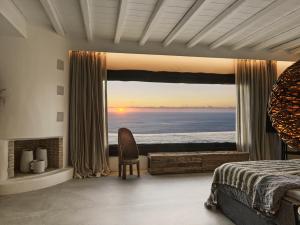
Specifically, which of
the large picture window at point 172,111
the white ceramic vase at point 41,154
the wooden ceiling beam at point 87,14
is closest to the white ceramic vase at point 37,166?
the white ceramic vase at point 41,154

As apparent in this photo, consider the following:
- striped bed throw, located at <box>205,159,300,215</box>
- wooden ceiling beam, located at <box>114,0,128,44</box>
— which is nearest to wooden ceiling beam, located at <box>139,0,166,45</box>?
wooden ceiling beam, located at <box>114,0,128,44</box>

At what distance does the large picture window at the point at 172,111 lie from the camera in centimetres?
638

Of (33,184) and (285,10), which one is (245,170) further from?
(33,184)

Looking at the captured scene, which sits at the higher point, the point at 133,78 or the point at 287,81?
the point at 133,78

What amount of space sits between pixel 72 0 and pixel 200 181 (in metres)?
3.76

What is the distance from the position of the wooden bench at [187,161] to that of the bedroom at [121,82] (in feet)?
0.11

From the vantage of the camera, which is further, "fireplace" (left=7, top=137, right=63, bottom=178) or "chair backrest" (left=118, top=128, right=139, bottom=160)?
"chair backrest" (left=118, top=128, right=139, bottom=160)

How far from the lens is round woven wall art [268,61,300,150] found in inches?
30.2

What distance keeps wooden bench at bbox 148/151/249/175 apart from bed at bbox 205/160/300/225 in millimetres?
2179

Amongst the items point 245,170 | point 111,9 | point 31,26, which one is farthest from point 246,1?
point 31,26

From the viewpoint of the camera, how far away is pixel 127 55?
6.08m

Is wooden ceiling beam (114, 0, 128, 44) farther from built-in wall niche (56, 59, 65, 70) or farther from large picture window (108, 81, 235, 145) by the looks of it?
large picture window (108, 81, 235, 145)

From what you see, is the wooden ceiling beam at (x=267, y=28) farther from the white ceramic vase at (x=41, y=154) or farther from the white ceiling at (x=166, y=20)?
the white ceramic vase at (x=41, y=154)

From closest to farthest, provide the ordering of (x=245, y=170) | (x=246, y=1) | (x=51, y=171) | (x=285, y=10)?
(x=245, y=170)
(x=246, y=1)
(x=285, y=10)
(x=51, y=171)
